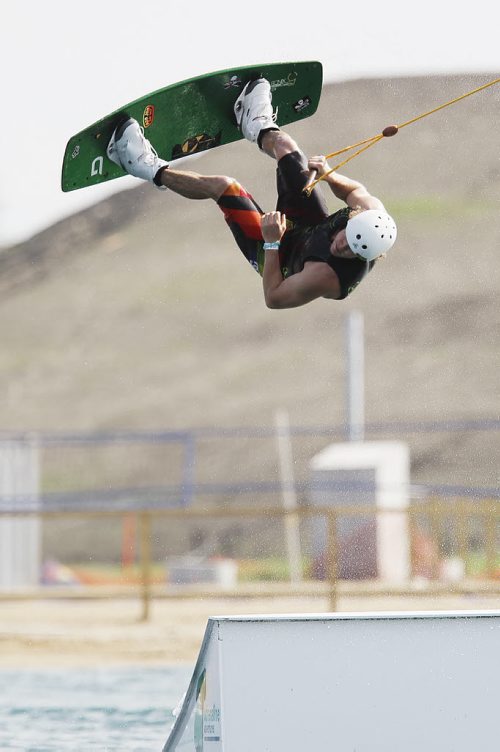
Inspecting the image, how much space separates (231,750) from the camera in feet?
16.0

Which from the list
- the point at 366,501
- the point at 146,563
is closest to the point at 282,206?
the point at 146,563

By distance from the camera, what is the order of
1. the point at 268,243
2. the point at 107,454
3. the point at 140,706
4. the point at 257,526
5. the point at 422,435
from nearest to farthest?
1. the point at 268,243
2. the point at 140,706
3. the point at 257,526
4. the point at 422,435
5. the point at 107,454

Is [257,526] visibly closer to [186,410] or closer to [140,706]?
[186,410]

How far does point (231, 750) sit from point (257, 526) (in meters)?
35.3

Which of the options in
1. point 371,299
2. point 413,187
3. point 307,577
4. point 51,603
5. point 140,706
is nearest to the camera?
point 140,706

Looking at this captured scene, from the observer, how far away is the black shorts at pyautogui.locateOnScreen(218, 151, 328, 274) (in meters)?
6.50

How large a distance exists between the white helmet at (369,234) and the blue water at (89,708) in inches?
111

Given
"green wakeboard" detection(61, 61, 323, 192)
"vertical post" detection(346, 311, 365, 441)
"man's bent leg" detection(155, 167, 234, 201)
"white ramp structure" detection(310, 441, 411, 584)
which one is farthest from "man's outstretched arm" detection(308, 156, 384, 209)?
→ "vertical post" detection(346, 311, 365, 441)

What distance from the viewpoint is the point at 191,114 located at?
730 centimetres

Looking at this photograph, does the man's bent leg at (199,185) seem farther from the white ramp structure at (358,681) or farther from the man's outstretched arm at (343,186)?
the white ramp structure at (358,681)

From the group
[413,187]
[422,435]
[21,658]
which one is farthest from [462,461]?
[21,658]

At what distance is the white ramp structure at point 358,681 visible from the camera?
194 inches

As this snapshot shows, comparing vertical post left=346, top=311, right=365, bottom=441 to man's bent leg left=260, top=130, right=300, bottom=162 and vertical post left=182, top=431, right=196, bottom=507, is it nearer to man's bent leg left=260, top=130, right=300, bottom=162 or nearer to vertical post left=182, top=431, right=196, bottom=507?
vertical post left=182, top=431, right=196, bottom=507

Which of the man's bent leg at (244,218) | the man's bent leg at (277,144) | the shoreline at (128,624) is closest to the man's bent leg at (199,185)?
the man's bent leg at (244,218)
